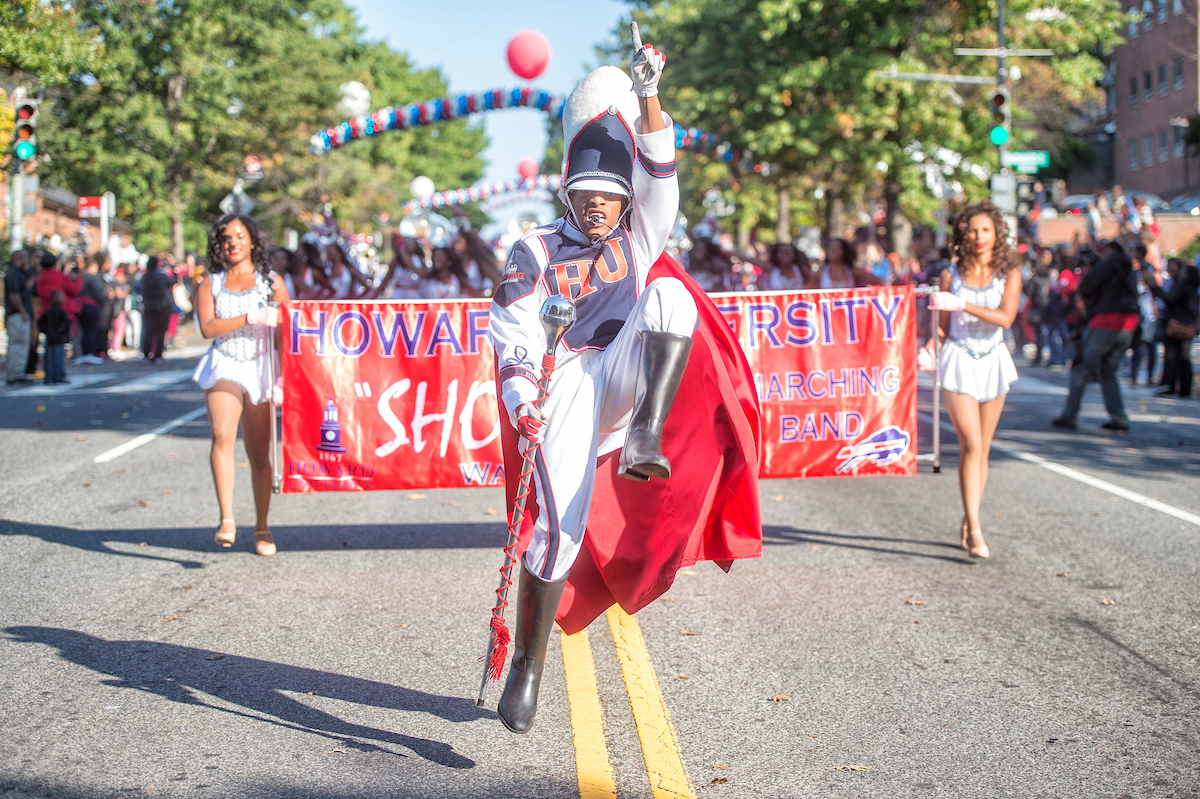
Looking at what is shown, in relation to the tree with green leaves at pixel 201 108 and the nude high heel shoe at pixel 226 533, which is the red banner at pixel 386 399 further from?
the tree with green leaves at pixel 201 108

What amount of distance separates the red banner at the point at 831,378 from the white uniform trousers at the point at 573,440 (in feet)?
10.0

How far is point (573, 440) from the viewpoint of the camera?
377 centimetres

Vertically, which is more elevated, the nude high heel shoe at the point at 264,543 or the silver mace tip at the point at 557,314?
the silver mace tip at the point at 557,314

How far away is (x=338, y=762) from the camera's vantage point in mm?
3697

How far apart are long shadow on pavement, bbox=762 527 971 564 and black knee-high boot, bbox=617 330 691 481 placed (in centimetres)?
374

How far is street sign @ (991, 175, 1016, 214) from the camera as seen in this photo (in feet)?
72.0

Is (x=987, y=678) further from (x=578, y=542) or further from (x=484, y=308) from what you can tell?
(x=484, y=308)

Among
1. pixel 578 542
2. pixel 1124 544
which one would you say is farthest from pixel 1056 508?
pixel 578 542

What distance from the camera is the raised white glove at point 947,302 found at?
6.44 m

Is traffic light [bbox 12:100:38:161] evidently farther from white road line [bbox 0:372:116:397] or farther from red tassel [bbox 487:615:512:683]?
red tassel [bbox 487:615:512:683]

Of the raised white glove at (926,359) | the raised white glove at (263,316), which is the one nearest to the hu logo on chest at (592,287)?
the raised white glove at (263,316)

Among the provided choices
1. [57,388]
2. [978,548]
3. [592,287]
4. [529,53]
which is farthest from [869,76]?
[592,287]

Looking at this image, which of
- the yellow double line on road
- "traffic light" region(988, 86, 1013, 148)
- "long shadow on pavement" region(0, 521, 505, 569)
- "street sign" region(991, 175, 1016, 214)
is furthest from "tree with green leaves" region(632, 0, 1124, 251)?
the yellow double line on road

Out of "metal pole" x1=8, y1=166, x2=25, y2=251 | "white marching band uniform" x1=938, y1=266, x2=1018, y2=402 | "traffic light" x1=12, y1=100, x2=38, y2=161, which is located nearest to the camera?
"white marching band uniform" x1=938, y1=266, x2=1018, y2=402
